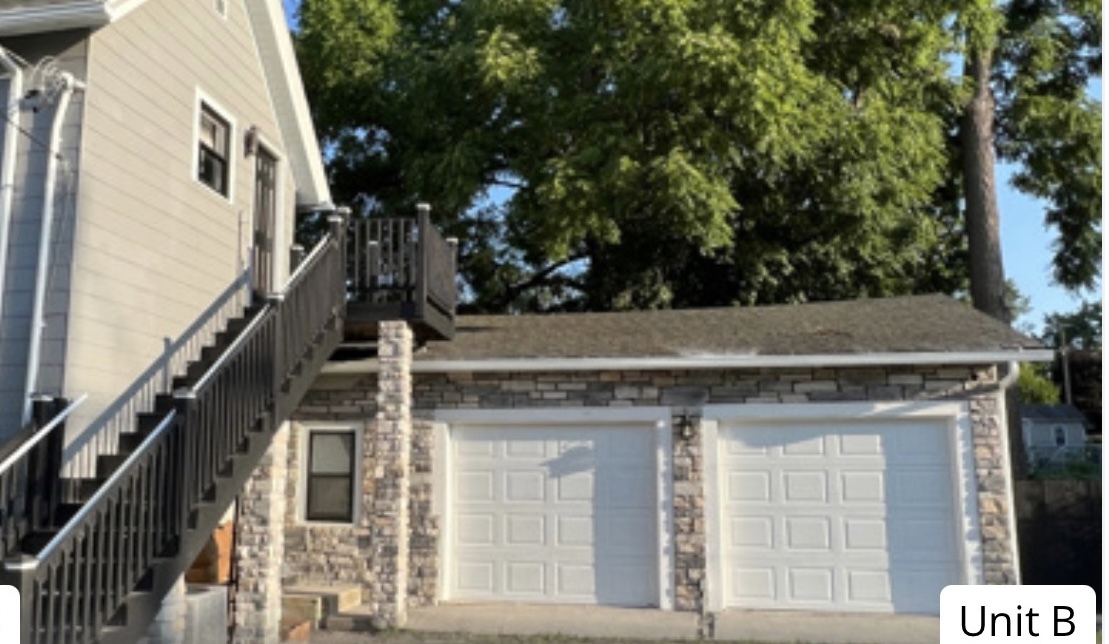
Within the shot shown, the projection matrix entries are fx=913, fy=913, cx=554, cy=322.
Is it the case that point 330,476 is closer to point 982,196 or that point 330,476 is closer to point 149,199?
point 149,199

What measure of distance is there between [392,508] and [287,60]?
5.33 m

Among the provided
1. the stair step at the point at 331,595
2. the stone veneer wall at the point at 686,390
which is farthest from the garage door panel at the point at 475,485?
the stair step at the point at 331,595

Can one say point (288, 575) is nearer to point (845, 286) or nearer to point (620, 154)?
point (620, 154)

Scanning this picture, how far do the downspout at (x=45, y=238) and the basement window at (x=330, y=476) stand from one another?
3.81 m

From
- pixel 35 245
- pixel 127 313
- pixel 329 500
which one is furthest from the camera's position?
pixel 329 500

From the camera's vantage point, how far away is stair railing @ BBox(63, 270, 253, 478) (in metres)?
6.97

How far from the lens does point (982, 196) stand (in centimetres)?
1681

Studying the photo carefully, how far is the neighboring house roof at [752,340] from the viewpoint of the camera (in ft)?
29.5

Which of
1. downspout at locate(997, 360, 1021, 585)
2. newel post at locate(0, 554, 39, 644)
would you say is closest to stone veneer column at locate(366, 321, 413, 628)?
newel post at locate(0, 554, 39, 644)

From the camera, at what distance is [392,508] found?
8609mm

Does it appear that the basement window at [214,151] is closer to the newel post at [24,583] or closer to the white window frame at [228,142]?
the white window frame at [228,142]

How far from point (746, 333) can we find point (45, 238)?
691 cm

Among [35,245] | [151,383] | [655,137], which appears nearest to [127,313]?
[151,383]

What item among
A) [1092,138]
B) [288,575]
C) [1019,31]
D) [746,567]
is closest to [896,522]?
[746,567]
